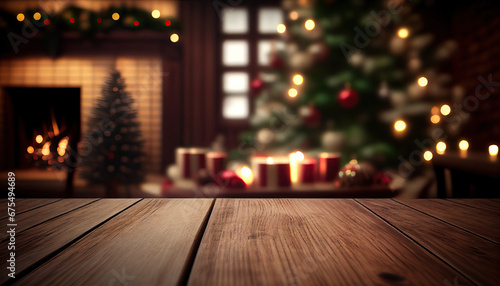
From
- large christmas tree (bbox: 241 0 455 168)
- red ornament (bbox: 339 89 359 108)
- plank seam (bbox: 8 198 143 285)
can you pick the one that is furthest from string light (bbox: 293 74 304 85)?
plank seam (bbox: 8 198 143 285)

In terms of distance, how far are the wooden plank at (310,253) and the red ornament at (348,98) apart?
194 cm

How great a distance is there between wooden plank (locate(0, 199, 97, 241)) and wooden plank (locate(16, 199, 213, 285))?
4.4 inches

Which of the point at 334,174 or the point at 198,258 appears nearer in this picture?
the point at 198,258

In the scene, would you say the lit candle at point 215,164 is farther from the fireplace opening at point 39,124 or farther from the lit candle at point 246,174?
the fireplace opening at point 39,124

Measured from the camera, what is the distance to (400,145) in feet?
8.16

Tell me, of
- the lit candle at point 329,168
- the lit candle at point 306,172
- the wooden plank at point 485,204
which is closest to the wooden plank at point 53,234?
the wooden plank at point 485,204

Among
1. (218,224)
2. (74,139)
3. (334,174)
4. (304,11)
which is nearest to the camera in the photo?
(218,224)

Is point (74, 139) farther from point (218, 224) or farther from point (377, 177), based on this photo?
point (377, 177)

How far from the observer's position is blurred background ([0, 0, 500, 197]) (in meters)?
2.50

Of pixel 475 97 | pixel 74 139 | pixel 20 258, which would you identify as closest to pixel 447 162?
pixel 20 258

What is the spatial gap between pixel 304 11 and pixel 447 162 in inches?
73.3

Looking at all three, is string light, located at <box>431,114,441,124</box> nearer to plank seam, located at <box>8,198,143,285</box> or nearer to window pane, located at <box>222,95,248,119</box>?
window pane, located at <box>222,95,248,119</box>

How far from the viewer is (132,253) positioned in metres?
0.38

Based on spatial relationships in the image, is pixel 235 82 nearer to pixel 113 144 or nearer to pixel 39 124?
pixel 113 144
